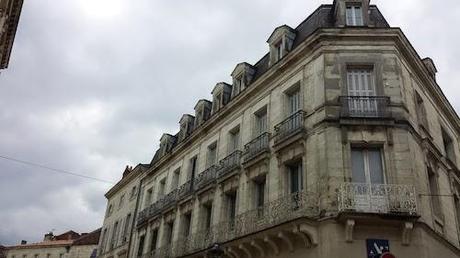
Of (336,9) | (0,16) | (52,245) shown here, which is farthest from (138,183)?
(52,245)

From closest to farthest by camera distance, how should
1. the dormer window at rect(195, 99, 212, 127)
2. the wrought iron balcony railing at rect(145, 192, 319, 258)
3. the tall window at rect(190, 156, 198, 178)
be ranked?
the wrought iron balcony railing at rect(145, 192, 319, 258) → the tall window at rect(190, 156, 198, 178) → the dormer window at rect(195, 99, 212, 127)

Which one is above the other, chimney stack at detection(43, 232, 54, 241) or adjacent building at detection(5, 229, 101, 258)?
chimney stack at detection(43, 232, 54, 241)

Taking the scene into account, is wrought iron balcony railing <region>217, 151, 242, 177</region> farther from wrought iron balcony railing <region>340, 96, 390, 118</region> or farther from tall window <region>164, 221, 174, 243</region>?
wrought iron balcony railing <region>340, 96, 390, 118</region>

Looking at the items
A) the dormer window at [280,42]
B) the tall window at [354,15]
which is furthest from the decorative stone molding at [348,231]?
the dormer window at [280,42]

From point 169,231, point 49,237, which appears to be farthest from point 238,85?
point 49,237

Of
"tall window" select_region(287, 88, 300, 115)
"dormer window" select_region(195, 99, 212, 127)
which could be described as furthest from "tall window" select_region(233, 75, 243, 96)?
"tall window" select_region(287, 88, 300, 115)

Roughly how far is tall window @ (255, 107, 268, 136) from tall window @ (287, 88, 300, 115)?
142 cm

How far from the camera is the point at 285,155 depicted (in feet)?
49.1

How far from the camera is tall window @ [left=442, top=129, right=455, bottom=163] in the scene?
17.8 metres

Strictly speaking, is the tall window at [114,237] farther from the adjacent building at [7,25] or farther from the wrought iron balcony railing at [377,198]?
the wrought iron balcony railing at [377,198]

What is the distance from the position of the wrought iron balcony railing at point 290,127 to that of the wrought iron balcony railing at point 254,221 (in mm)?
2289

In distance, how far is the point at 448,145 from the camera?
715 inches

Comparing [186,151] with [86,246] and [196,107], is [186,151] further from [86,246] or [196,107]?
[86,246]

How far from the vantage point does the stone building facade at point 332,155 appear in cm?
1192
